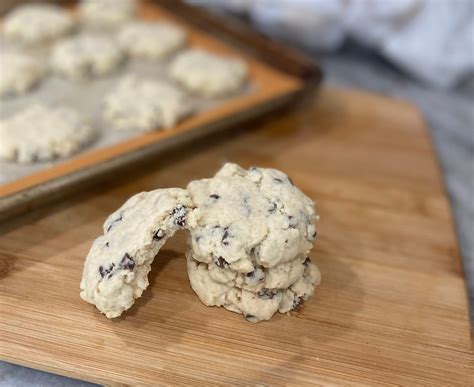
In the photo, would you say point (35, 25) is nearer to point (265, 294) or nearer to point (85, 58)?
point (85, 58)

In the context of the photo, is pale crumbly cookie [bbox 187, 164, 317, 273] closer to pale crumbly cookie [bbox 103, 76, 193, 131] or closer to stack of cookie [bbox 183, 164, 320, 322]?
stack of cookie [bbox 183, 164, 320, 322]

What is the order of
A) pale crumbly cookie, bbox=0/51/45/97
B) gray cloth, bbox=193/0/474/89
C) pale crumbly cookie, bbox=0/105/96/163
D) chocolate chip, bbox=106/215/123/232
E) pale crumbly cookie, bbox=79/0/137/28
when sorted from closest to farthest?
1. chocolate chip, bbox=106/215/123/232
2. pale crumbly cookie, bbox=0/105/96/163
3. pale crumbly cookie, bbox=0/51/45/97
4. pale crumbly cookie, bbox=79/0/137/28
5. gray cloth, bbox=193/0/474/89

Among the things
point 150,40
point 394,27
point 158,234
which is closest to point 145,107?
point 150,40

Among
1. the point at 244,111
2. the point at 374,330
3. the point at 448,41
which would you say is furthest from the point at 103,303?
the point at 448,41

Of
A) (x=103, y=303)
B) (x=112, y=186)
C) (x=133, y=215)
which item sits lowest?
(x=112, y=186)

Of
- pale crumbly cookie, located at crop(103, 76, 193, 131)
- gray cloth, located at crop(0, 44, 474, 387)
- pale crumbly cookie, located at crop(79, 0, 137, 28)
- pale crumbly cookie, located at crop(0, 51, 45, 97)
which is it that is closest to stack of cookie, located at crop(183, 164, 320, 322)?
pale crumbly cookie, located at crop(103, 76, 193, 131)

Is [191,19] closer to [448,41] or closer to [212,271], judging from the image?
[448,41]
